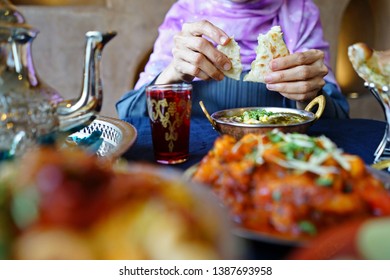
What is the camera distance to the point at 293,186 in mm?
385

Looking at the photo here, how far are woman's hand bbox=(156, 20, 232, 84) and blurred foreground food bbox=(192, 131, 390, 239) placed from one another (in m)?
0.63

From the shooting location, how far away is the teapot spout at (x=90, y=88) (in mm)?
588

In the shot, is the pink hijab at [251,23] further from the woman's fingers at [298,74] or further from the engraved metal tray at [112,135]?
the engraved metal tray at [112,135]

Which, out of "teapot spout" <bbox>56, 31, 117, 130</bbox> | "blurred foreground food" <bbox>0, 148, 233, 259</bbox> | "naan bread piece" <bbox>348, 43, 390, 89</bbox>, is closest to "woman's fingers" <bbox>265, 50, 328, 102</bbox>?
"naan bread piece" <bbox>348, 43, 390, 89</bbox>

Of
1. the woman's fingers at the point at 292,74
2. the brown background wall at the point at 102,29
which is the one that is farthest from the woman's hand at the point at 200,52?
the brown background wall at the point at 102,29

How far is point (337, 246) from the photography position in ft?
1.01

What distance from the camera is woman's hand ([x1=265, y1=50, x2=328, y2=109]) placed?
40.9 inches

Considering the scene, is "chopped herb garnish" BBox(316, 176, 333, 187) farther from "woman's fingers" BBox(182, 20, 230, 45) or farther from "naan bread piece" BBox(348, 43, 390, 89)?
"woman's fingers" BBox(182, 20, 230, 45)

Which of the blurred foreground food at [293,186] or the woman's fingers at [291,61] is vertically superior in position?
the woman's fingers at [291,61]

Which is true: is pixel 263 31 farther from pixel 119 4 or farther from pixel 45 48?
pixel 45 48

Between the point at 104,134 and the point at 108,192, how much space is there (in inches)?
21.9

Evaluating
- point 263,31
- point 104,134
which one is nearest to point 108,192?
point 104,134

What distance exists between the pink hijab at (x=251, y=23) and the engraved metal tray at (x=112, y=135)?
26.0 inches
